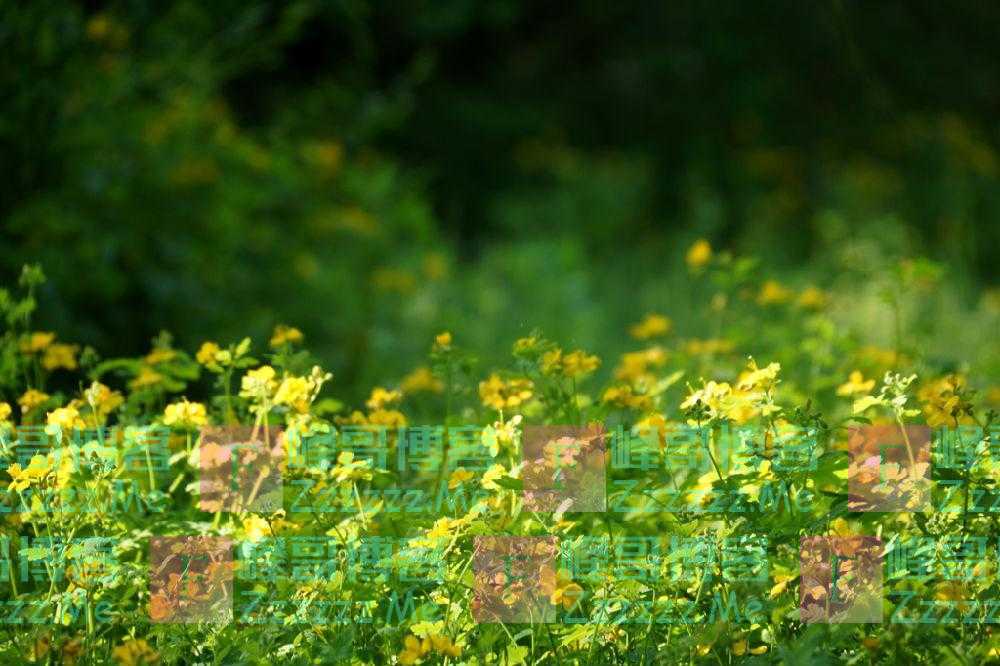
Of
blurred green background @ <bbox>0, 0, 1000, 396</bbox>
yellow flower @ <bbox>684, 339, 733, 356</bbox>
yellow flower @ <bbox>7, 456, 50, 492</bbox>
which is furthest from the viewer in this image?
blurred green background @ <bbox>0, 0, 1000, 396</bbox>

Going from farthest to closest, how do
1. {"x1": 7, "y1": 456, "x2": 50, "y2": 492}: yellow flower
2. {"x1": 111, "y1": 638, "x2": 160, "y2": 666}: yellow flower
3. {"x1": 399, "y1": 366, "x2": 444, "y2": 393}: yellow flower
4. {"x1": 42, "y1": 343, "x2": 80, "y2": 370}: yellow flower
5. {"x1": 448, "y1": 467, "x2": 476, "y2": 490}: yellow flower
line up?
{"x1": 399, "y1": 366, "x2": 444, "y2": 393}: yellow flower < {"x1": 42, "y1": 343, "x2": 80, "y2": 370}: yellow flower < {"x1": 448, "y1": 467, "x2": 476, "y2": 490}: yellow flower < {"x1": 7, "y1": 456, "x2": 50, "y2": 492}: yellow flower < {"x1": 111, "y1": 638, "x2": 160, "y2": 666}: yellow flower

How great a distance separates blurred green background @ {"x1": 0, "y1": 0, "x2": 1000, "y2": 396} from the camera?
13.5 feet

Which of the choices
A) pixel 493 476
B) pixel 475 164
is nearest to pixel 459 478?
pixel 493 476

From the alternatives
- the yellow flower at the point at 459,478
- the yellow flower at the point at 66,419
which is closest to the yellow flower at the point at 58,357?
the yellow flower at the point at 66,419

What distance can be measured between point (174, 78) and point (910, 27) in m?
4.70

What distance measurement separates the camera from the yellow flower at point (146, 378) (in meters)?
2.39

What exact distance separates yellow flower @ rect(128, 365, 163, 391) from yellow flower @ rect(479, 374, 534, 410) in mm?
644

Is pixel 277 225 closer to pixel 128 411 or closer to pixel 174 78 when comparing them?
pixel 174 78

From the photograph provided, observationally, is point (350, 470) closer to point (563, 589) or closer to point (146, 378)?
point (563, 589)

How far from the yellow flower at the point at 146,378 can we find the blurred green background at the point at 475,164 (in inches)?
28.2

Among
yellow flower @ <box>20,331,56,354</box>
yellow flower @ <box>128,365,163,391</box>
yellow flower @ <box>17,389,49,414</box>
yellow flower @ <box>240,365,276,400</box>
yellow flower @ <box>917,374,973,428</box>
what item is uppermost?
yellow flower @ <box>20,331,56,354</box>

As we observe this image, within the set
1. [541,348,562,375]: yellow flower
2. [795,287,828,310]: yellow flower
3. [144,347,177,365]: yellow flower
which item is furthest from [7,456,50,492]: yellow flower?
[795,287,828,310]: yellow flower

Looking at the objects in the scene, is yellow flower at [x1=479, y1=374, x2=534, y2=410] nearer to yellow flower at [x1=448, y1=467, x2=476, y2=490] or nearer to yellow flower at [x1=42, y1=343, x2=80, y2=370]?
yellow flower at [x1=448, y1=467, x2=476, y2=490]

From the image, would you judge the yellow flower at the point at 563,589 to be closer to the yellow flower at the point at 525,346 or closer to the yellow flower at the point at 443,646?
the yellow flower at the point at 443,646
